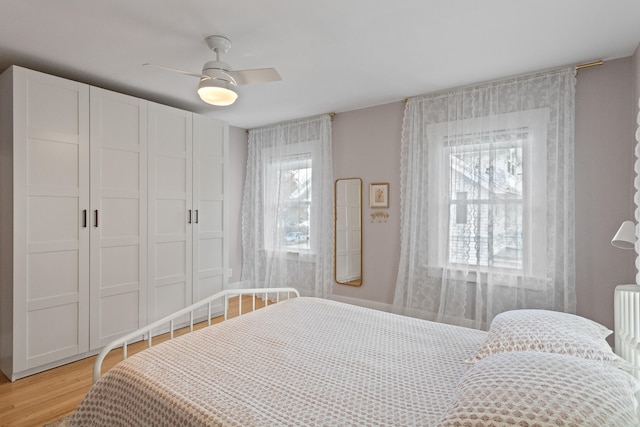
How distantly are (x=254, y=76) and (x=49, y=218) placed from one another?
2.03 m

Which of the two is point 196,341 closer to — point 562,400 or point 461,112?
point 562,400

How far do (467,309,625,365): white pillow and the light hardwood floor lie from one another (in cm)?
260

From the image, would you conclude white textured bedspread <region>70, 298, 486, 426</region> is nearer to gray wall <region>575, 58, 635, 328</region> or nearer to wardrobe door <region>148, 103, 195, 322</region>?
gray wall <region>575, 58, 635, 328</region>

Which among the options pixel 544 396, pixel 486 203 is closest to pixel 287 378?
pixel 544 396

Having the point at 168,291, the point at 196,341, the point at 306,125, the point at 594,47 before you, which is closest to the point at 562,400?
the point at 196,341

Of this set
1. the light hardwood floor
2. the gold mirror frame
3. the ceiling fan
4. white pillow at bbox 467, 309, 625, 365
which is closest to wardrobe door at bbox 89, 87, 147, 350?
the light hardwood floor

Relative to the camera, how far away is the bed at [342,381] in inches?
35.8

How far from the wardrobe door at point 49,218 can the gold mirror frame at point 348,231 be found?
8.28ft

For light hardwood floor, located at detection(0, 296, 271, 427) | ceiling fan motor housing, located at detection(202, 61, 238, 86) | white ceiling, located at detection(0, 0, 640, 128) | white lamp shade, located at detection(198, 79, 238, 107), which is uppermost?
white ceiling, located at detection(0, 0, 640, 128)

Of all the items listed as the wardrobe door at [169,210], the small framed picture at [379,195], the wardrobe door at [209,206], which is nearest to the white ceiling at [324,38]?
the wardrobe door at [169,210]

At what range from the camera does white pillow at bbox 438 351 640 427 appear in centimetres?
81

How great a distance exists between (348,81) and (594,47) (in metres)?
1.85

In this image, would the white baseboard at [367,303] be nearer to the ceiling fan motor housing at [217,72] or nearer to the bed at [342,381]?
the bed at [342,381]

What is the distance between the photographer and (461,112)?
313cm
